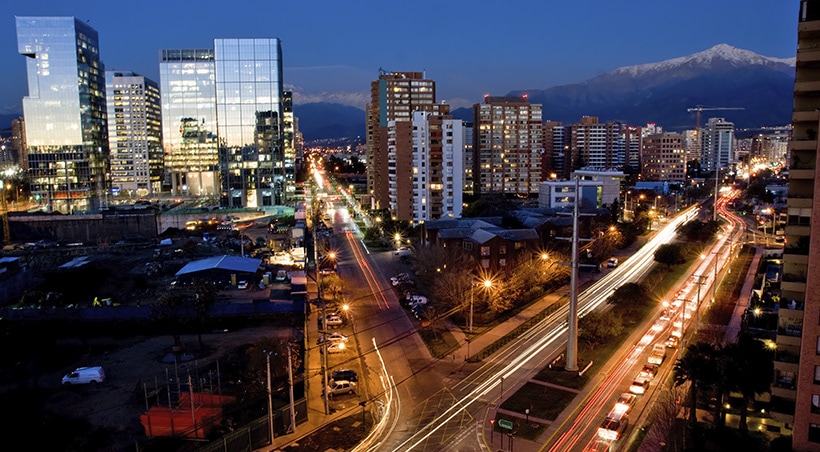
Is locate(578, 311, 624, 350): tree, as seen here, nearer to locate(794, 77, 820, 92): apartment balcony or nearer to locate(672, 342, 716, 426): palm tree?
locate(672, 342, 716, 426): palm tree

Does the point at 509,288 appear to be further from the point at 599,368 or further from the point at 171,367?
the point at 171,367

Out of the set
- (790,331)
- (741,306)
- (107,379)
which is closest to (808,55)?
(790,331)

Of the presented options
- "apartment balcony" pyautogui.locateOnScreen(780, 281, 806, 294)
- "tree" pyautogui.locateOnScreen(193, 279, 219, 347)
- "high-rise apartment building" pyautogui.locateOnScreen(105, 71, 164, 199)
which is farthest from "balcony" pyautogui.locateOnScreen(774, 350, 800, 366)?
"high-rise apartment building" pyautogui.locateOnScreen(105, 71, 164, 199)

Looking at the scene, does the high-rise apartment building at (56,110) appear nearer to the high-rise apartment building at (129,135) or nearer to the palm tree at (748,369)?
the high-rise apartment building at (129,135)

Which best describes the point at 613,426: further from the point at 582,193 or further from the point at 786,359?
the point at 582,193

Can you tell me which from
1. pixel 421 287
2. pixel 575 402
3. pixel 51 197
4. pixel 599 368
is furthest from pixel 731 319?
pixel 51 197

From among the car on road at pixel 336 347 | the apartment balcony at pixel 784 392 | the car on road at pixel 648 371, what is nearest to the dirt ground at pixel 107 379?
the car on road at pixel 336 347
